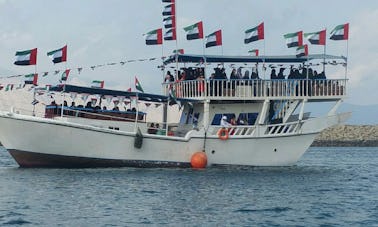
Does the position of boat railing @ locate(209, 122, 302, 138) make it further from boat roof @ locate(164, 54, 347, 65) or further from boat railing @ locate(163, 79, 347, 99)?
boat roof @ locate(164, 54, 347, 65)

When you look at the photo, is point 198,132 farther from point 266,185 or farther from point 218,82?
point 266,185

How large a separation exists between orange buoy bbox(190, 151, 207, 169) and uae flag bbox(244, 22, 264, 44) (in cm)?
667

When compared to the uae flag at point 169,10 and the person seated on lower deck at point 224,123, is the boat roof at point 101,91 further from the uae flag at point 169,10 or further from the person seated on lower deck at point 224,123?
the uae flag at point 169,10

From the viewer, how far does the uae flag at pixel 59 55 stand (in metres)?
35.1

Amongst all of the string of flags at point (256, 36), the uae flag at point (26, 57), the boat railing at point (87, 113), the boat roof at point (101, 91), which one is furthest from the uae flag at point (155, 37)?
the uae flag at point (26, 57)

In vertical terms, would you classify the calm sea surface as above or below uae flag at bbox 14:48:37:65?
below

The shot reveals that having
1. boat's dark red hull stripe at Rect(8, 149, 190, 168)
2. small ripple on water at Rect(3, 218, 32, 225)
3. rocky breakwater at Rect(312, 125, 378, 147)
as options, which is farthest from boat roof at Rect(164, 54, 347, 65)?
rocky breakwater at Rect(312, 125, 378, 147)

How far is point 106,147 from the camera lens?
112ft

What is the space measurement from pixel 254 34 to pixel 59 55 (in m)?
9.76

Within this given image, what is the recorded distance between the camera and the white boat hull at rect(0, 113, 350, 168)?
1315 inches

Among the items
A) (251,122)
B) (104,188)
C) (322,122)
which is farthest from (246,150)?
(104,188)

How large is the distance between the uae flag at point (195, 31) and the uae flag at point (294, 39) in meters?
4.30

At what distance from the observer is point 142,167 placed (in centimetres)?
3522

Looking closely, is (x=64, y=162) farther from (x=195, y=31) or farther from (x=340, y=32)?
(x=340, y=32)
